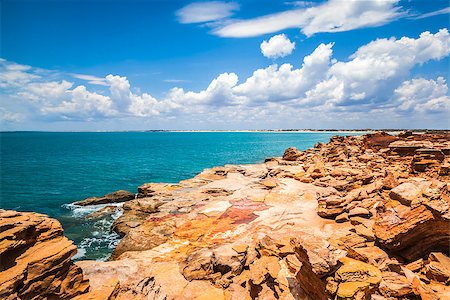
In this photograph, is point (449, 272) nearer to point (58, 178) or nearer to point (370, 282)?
point (370, 282)

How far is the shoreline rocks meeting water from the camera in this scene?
10539 mm

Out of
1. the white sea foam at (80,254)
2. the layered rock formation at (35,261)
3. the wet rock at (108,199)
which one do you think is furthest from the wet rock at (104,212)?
the layered rock formation at (35,261)

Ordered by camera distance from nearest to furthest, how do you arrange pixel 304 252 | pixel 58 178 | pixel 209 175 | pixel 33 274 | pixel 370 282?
pixel 370 282 → pixel 33 274 → pixel 304 252 → pixel 209 175 → pixel 58 178

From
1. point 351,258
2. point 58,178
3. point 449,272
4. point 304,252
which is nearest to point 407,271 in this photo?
point 449,272

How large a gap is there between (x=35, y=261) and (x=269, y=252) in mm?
11678

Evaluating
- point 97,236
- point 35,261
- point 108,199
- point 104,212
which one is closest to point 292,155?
point 108,199

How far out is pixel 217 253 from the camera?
16.2 metres

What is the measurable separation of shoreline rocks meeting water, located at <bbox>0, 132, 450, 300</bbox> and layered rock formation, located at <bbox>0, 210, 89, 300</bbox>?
40mm

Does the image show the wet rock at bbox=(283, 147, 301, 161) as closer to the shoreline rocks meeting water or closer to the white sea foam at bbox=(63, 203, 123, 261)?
the shoreline rocks meeting water

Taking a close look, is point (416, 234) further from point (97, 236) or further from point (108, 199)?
point (108, 199)

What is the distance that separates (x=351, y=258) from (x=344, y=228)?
7.61m

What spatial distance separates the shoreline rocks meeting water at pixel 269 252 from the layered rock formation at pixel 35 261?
4 cm

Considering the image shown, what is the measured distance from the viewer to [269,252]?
15.4 m

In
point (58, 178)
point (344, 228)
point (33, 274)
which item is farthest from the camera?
point (58, 178)
